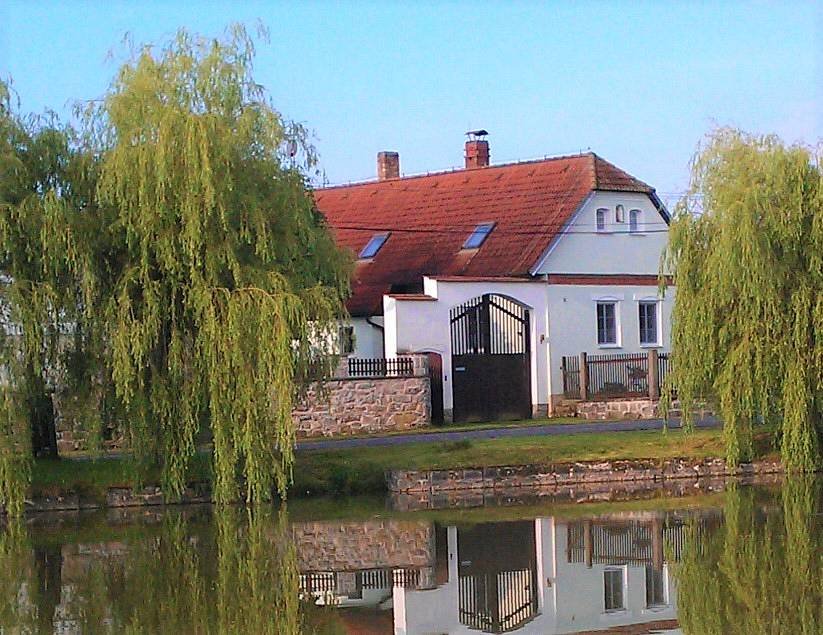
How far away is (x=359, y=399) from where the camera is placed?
31.0 m

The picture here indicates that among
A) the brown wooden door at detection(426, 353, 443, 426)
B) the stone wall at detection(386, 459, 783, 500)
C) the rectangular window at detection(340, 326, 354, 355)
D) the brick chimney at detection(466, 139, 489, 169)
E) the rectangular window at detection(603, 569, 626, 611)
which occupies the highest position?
the brick chimney at detection(466, 139, 489, 169)

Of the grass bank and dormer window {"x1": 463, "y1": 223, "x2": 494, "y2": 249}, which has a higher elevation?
dormer window {"x1": 463, "y1": 223, "x2": 494, "y2": 249}

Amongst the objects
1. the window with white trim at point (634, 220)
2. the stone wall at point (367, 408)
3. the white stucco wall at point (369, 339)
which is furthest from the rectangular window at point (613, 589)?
the window with white trim at point (634, 220)

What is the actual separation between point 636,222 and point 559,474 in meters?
14.7

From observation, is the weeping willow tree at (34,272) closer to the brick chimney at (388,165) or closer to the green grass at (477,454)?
the green grass at (477,454)

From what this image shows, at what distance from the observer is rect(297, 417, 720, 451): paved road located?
27609 mm

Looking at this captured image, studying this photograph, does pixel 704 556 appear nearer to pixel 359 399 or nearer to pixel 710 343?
pixel 710 343

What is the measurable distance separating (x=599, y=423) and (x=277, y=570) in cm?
1711

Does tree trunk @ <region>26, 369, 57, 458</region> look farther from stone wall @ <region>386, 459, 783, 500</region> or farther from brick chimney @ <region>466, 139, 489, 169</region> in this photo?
brick chimney @ <region>466, 139, 489, 169</region>

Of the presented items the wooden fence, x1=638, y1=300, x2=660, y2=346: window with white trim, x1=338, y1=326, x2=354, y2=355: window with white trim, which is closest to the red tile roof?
the wooden fence

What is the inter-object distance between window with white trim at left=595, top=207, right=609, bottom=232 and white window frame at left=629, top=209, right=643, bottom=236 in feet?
3.06

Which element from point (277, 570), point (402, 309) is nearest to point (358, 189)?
point (402, 309)

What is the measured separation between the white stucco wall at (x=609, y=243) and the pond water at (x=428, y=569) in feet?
47.7

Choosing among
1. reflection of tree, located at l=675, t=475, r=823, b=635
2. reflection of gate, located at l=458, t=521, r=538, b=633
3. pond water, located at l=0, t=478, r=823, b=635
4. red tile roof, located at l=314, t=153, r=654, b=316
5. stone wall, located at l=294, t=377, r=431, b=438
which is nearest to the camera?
reflection of tree, located at l=675, t=475, r=823, b=635
